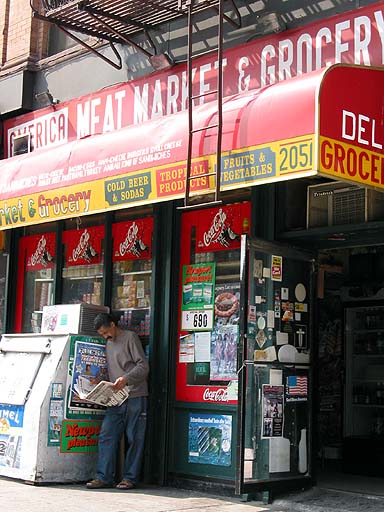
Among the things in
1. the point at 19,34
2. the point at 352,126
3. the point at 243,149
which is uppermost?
the point at 19,34

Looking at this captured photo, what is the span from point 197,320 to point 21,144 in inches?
161

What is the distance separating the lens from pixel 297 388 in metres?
8.65

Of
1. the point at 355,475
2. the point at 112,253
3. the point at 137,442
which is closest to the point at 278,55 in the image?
the point at 112,253

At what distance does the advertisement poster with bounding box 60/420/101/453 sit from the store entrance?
136 inches

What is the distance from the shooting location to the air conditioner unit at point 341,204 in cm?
821

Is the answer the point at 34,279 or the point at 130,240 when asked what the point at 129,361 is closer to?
the point at 130,240

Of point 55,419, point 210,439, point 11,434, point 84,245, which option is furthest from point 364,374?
point 11,434

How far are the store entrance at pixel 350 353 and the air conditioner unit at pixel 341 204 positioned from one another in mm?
2696

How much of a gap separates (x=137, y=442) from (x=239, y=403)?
1642mm

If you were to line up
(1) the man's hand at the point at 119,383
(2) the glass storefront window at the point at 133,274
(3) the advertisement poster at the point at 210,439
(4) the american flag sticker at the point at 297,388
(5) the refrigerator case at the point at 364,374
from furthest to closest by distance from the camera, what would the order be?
(5) the refrigerator case at the point at 364,374
(2) the glass storefront window at the point at 133,274
(1) the man's hand at the point at 119,383
(3) the advertisement poster at the point at 210,439
(4) the american flag sticker at the point at 297,388

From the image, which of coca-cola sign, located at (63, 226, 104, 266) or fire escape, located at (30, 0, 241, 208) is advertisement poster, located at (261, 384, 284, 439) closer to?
fire escape, located at (30, 0, 241, 208)

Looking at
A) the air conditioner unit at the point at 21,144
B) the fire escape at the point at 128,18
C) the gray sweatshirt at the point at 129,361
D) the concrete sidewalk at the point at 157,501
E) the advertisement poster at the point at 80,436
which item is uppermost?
the fire escape at the point at 128,18

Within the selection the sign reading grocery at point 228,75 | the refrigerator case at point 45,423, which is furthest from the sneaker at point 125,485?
the sign reading grocery at point 228,75

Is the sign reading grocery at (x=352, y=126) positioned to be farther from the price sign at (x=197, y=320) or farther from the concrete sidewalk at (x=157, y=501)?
the concrete sidewalk at (x=157, y=501)
